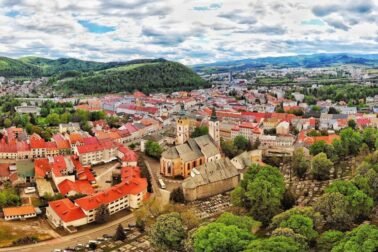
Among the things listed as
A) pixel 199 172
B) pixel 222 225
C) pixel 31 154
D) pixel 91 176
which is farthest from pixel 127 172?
pixel 222 225

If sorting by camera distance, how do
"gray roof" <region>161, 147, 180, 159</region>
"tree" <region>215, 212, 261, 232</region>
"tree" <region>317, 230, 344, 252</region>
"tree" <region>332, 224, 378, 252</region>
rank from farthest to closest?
"gray roof" <region>161, 147, 180, 159</region> → "tree" <region>215, 212, 261, 232</region> → "tree" <region>317, 230, 344, 252</region> → "tree" <region>332, 224, 378, 252</region>

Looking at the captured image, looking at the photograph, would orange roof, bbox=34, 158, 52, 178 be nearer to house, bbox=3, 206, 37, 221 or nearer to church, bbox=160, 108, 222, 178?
house, bbox=3, 206, 37, 221

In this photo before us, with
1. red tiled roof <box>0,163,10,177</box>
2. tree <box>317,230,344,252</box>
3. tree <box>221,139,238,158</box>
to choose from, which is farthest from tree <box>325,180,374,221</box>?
red tiled roof <box>0,163,10,177</box>

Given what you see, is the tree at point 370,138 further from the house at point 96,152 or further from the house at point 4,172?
the house at point 4,172

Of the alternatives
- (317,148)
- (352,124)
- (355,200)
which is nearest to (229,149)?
(317,148)

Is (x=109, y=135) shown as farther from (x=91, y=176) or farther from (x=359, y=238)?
(x=359, y=238)

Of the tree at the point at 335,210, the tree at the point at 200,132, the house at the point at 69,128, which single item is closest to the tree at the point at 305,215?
the tree at the point at 335,210
